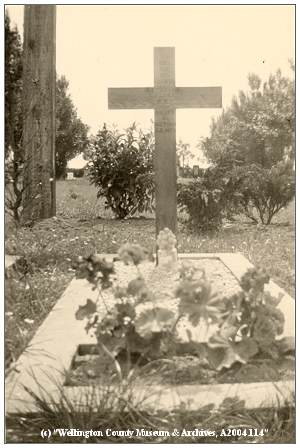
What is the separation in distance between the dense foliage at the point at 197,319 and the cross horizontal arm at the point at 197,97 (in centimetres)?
278

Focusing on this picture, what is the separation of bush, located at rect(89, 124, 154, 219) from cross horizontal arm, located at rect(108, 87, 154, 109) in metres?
3.47

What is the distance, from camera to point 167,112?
528 centimetres

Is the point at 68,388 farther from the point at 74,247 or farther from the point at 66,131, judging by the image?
the point at 66,131

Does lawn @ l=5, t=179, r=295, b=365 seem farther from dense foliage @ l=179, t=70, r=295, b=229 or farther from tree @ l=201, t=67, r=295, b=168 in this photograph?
tree @ l=201, t=67, r=295, b=168

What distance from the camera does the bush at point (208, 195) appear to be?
7.80 meters

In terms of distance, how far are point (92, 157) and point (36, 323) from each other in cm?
555

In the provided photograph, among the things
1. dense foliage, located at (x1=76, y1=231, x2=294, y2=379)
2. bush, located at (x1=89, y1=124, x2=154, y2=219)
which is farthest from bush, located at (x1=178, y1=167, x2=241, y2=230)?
dense foliage, located at (x1=76, y1=231, x2=294, y2=379)

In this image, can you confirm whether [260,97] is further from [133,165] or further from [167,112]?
[167,112]

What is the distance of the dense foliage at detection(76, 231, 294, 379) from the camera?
264 centimetres

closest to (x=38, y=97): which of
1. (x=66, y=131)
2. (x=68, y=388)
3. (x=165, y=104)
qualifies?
(x=165, y=104)

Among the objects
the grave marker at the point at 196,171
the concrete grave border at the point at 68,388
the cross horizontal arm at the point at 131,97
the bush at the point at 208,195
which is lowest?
the concrete grave border at the point at 68,388

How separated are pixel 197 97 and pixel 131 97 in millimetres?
619

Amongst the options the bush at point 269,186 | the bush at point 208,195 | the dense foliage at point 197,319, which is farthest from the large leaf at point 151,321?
the bush at point 269,186

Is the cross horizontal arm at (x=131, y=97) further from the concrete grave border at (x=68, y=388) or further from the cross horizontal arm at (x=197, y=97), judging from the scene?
the concrete grave border at (x=68, y=388)
